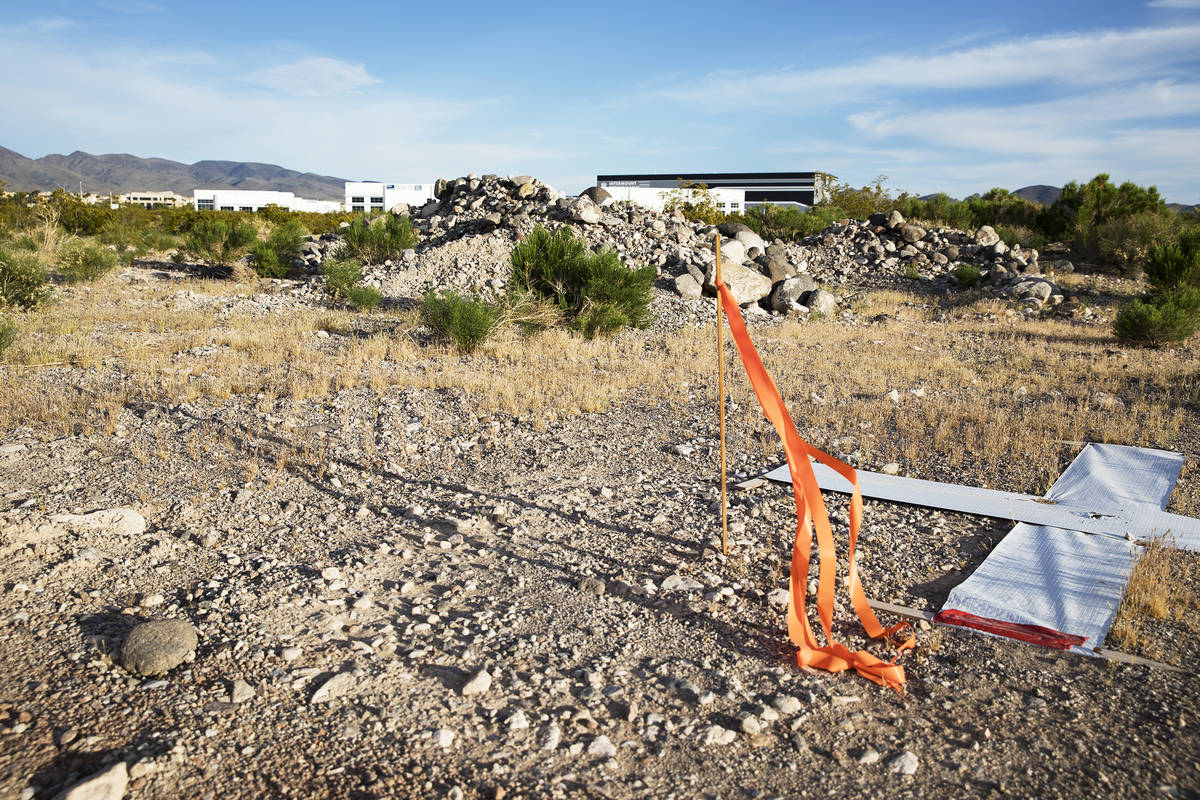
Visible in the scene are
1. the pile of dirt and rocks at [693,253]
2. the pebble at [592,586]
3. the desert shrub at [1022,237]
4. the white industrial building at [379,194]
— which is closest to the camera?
the pebble at [592,586]

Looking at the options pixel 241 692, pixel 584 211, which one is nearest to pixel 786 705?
pixel 241 692

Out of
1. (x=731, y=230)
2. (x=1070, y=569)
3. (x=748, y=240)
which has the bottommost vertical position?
(x=1070, y=569)

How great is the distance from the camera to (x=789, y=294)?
51.5 ft

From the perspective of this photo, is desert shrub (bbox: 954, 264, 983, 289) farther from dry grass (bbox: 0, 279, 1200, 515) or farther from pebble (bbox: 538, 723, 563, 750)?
pebble (bbox: 538, 723, 563, 750)

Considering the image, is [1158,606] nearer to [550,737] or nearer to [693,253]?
[550,737]

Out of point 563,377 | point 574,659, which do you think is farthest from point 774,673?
point 563,377

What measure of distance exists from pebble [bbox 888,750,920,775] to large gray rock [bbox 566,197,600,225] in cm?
1590

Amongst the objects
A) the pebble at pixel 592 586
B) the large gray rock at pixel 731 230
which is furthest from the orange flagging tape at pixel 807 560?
the large gray rock at pixel 731 230

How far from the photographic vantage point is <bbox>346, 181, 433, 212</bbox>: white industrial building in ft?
294

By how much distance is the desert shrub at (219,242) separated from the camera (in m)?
21.4

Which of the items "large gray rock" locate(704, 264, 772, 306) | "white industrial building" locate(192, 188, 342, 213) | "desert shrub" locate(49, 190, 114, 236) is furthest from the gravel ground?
"white industrial building" locate(192, 188, 342, 213)

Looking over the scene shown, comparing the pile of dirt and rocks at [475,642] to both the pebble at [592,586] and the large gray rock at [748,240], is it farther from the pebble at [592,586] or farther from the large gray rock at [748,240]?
the large gray rock at [748,240]

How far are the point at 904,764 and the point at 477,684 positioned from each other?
165 cm

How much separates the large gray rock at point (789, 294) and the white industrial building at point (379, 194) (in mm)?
78155
